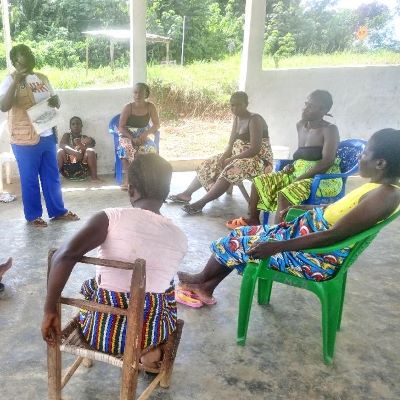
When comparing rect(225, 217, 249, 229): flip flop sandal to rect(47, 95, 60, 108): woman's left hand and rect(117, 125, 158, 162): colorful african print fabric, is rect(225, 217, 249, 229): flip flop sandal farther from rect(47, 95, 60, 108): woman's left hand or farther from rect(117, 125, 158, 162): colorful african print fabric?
rect(47, 95, 60, 108): woman's left hand

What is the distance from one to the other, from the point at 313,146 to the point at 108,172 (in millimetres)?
3045

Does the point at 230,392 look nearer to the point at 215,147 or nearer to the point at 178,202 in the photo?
the point at 178,202

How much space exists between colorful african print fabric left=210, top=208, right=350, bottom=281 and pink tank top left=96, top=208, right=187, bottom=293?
0.79 metres

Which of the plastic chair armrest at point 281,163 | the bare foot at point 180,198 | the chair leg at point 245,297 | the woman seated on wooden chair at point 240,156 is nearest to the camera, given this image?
the chair leg at point 245,297

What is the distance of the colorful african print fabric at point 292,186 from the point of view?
3.73m

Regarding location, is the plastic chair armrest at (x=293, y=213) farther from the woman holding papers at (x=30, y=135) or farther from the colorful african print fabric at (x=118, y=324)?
the woman holding papers at (x=30, y=135)

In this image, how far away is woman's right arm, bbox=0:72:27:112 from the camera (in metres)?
3.71

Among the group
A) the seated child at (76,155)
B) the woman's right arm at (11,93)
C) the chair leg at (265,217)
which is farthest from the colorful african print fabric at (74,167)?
the chair leg at (265,217)

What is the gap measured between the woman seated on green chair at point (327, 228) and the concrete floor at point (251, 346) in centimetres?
43

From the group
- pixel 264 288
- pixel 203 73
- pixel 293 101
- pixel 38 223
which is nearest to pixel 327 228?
pixel 264 288

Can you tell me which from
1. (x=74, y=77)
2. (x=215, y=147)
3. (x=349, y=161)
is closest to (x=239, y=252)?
(x=349, y=161)

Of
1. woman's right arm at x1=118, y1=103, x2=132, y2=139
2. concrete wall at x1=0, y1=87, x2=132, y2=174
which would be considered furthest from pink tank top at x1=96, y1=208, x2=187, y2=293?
concrete wall at x1=0, y1=87, x2=132, y2=174

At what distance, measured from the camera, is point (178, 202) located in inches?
196

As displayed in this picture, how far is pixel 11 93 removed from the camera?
371 centimetres
